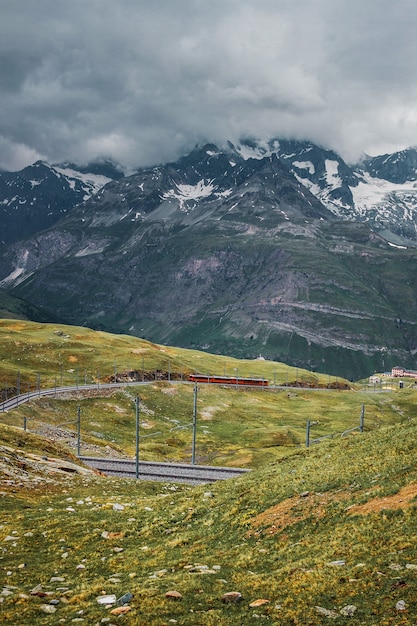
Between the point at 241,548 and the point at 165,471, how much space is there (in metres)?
64.5

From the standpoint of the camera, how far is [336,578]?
19.6 metres

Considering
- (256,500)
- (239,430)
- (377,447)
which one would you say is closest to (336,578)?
(256,500)

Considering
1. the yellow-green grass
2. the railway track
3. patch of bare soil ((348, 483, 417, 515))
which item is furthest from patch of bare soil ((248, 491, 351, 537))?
the railway track

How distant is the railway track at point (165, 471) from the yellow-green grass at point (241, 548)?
3965 centimetres

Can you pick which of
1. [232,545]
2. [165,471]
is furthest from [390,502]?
[165,471]

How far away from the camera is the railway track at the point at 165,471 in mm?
81625

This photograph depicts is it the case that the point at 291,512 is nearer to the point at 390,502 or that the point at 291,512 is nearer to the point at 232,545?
the point at 232,545

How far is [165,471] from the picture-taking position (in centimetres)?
8881

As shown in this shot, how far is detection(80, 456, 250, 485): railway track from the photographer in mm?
81625

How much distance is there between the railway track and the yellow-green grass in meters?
39.7

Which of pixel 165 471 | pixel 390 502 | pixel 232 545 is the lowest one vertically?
pixel 165 471

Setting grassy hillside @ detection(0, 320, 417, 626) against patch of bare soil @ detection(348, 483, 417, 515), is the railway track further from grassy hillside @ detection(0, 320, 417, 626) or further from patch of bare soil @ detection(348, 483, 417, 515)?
patch of bare soil @ detection(348, 483, 417, 515)

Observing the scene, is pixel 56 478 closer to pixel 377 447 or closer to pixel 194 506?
pixel 194 506

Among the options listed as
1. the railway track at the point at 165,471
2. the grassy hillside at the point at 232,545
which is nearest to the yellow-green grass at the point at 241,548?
the grassy hillside at the point at 232,545
